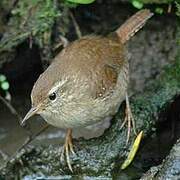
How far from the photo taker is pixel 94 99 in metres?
5.20

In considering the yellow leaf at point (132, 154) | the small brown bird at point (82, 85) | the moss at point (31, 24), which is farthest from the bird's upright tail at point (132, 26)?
the yellow leaf at point (132, 154)

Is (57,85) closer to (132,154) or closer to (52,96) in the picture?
(52,96)

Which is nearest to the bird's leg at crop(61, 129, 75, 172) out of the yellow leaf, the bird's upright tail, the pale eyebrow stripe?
the yellow leaf

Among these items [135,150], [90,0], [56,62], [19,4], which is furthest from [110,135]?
[19,4]

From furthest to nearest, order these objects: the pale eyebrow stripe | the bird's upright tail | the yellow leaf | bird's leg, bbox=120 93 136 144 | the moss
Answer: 1. the moss
2. the bird's upright tail
3. bird's leg, bbox=120 93 136 144
4. the yellow leaf
5. the pale eyebrow stripe

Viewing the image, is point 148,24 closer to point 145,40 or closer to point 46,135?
point 145,40

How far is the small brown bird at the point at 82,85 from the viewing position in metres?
4.94

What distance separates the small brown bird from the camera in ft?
16.2

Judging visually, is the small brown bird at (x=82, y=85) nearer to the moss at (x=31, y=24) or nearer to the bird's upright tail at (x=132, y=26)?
the bird's upright tail at (x=132, y=26)

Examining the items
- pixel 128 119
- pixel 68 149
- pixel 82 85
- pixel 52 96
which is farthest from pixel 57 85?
pixel 128 119

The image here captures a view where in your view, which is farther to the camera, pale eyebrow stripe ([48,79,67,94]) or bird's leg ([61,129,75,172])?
bird's leg ([61,129,75,172])

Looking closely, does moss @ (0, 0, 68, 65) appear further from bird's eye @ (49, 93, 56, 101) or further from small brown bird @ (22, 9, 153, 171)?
bird's eye @ (49, 93, 56, 101)

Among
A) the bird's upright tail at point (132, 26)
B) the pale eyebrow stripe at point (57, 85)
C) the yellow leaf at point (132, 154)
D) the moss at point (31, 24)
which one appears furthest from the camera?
the moss at point (31, 24)

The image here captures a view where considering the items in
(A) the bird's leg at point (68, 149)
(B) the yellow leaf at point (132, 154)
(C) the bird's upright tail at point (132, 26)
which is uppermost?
(C) the bird's upright tail at point (132, 26)
